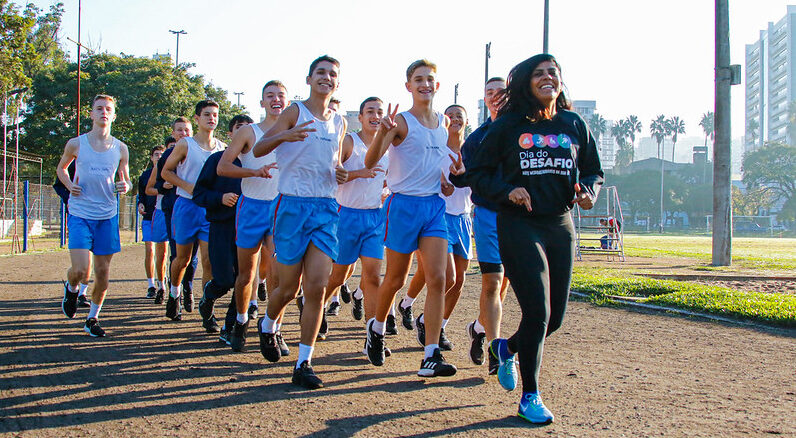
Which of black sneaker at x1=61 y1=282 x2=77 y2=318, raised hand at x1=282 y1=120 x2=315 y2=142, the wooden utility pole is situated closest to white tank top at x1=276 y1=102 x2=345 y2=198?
raised hand at x1=282 y1=120 x2=315 y2=142

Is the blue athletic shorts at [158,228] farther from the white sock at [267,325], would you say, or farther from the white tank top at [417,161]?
the white tank top at [417,161]

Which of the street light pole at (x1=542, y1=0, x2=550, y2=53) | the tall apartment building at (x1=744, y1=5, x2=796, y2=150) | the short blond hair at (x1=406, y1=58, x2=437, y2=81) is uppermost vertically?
the tall apartment building at (x1=744, y1=5, x2=796, y2=150)

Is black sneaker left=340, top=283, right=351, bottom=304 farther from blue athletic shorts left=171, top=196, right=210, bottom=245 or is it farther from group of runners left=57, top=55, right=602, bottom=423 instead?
blue athletic shorts left=171, top=196, right=210, bottom=245

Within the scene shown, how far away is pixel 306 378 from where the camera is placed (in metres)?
4.55

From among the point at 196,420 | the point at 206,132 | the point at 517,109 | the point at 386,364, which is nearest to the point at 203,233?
the point at 206,132

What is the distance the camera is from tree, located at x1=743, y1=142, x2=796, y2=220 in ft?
298

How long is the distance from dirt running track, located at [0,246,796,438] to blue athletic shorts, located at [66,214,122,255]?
0.87m

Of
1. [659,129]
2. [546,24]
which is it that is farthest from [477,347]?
[659,129]

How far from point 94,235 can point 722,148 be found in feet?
50.1

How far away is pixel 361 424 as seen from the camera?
12.2ft

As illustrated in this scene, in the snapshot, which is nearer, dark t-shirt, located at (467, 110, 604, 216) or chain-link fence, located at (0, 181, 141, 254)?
dark t-shirt, located at (467, 110, 604, 216)

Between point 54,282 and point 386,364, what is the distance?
8709 millimetres

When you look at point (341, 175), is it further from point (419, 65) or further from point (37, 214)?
point (37, 214)

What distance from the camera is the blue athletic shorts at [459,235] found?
6191mm
